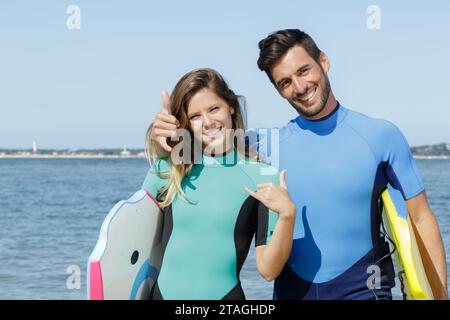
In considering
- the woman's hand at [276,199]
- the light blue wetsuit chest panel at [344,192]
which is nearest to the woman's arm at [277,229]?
the woman's hand at [276,199]

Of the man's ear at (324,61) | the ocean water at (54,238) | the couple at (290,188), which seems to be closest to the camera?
the couple at (290,188)

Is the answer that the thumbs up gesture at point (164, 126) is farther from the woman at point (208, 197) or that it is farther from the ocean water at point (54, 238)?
the ocean water at point (54, 238)

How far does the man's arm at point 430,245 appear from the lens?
2.56 metres

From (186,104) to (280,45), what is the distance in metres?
0.45

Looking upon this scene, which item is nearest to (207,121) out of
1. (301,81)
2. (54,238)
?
(301,81)

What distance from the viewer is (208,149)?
2639 mm

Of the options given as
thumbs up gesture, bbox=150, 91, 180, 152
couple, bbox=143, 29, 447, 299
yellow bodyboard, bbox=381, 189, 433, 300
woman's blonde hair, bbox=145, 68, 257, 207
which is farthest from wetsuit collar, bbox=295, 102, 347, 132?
thumbs up gesture, bbox=150, 91, 180, 152

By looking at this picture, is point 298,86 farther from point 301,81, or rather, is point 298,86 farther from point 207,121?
point 207,121

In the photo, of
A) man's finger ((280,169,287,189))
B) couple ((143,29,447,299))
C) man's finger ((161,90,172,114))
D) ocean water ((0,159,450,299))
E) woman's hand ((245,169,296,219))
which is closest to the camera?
woman's hand ((245,169,296,219))

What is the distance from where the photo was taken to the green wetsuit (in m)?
2.50

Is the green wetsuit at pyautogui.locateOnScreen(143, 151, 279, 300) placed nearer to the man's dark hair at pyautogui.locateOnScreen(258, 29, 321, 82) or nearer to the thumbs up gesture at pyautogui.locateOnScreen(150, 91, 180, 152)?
the thumbs up gesture at pyautogui.locateOnScreen(150, 91, 180, 152)

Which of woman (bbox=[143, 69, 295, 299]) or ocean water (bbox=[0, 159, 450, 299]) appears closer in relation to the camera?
woman (bbox=[143, 69, 295, 299])

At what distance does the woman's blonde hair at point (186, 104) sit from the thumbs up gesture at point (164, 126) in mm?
33
